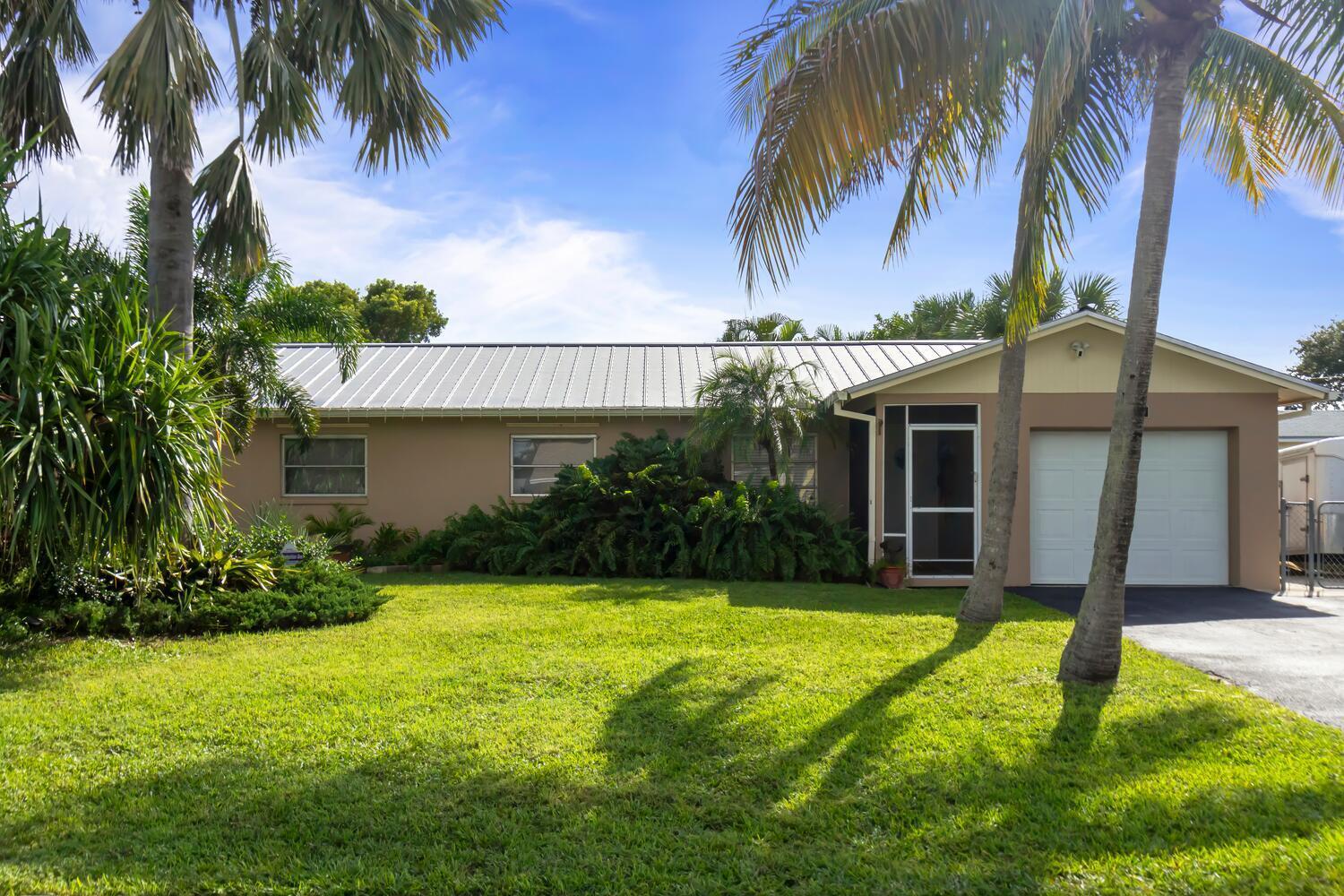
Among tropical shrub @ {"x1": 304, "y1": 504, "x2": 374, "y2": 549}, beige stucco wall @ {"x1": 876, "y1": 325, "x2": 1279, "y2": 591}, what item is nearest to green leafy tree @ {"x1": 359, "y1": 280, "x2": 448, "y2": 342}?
tropical shrub @ {"x1": 304, "y1": 504, "x2": 374, "y2": 549}

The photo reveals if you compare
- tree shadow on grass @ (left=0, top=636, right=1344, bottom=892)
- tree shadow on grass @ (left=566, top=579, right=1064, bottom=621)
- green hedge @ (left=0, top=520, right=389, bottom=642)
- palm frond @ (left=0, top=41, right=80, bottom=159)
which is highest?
palm frond @ (left=0, top=41, right=80, bottom=159)

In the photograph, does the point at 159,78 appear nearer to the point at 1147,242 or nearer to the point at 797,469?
the point at 1147,242

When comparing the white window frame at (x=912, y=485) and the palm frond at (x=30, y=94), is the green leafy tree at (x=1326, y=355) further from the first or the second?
the palm frond at (x=30, y=94)

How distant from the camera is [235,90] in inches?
370

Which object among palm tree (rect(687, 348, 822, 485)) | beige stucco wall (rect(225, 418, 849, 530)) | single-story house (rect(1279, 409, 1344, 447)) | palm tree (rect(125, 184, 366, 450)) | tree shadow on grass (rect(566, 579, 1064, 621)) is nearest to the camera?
tree shadow on grass (rect(566, 579, 1064, 621))

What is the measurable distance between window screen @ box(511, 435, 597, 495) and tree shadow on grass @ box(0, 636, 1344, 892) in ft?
33.3

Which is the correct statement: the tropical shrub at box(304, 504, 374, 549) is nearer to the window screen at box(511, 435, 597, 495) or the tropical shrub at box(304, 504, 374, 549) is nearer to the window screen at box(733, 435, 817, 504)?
the window screen at box(511, 435, 597, 495)

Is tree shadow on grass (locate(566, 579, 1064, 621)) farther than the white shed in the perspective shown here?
No

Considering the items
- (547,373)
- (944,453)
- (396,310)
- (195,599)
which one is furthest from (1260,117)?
(396,310)

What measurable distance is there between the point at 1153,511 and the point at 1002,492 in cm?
502

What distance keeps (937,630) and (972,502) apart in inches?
178

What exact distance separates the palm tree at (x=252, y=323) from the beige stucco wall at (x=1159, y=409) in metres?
8.96

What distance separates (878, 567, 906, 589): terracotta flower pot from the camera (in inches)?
480

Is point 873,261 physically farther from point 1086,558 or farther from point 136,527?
point 136,527
